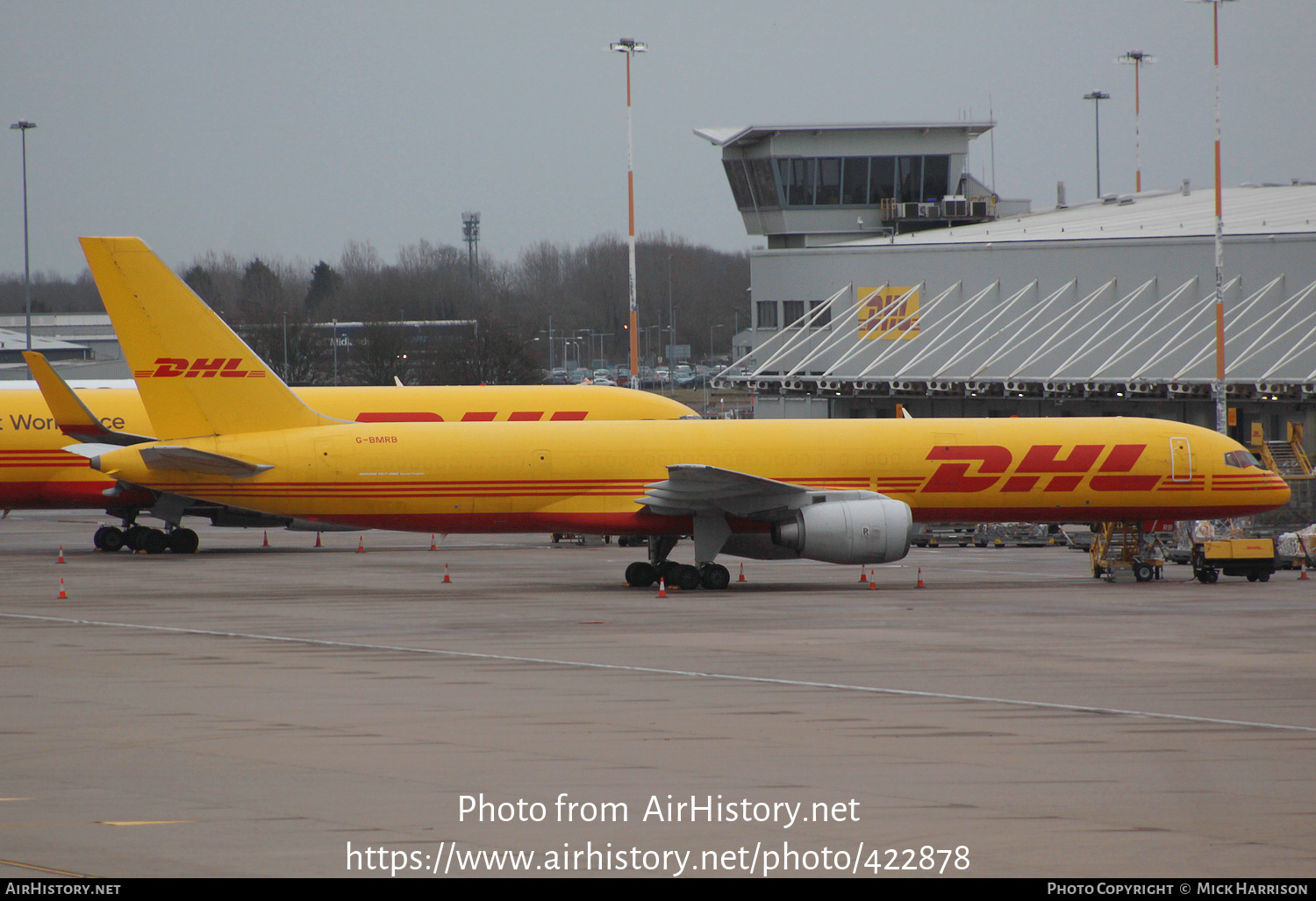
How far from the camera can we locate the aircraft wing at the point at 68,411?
118ft

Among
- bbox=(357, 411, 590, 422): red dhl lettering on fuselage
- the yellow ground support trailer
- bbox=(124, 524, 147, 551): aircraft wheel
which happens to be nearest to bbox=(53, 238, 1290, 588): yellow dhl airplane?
the yellow ground support trailer

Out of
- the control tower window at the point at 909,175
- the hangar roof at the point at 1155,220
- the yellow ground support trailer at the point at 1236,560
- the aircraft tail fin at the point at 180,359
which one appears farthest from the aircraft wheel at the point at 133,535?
the control tower window at the point at 909,175

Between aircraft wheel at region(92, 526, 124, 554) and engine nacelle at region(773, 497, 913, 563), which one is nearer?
engine nacelle at region(773, 497, 913, 563)

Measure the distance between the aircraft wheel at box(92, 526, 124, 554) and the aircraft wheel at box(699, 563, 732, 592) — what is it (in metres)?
18.6

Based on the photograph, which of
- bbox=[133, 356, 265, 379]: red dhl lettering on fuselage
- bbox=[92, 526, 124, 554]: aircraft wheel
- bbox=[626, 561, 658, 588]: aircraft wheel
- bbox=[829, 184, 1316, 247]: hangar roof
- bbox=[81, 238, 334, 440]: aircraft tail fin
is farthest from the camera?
bbox=[829, 184, 1316, 247]: hangar roof

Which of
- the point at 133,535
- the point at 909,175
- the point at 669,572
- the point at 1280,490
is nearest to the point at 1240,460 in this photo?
the point at 1280,490

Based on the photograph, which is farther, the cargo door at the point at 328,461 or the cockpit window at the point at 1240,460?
the cockpit window at the point at 1240,460

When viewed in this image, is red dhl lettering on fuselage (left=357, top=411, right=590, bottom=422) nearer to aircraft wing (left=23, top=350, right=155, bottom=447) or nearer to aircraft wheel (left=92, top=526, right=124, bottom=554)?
aircraft wing (left=23, top=350, right=155, bottom=447)

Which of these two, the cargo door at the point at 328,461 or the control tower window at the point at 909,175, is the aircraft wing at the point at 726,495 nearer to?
the cargo door at the point at 328,461

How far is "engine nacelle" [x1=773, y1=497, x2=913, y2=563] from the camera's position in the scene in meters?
28.6

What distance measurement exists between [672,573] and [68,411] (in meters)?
17.3

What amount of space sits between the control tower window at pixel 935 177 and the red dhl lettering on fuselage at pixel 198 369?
45.4 meters

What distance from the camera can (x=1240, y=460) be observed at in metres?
31.2

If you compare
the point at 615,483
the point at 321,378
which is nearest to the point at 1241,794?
the point at 615,483
